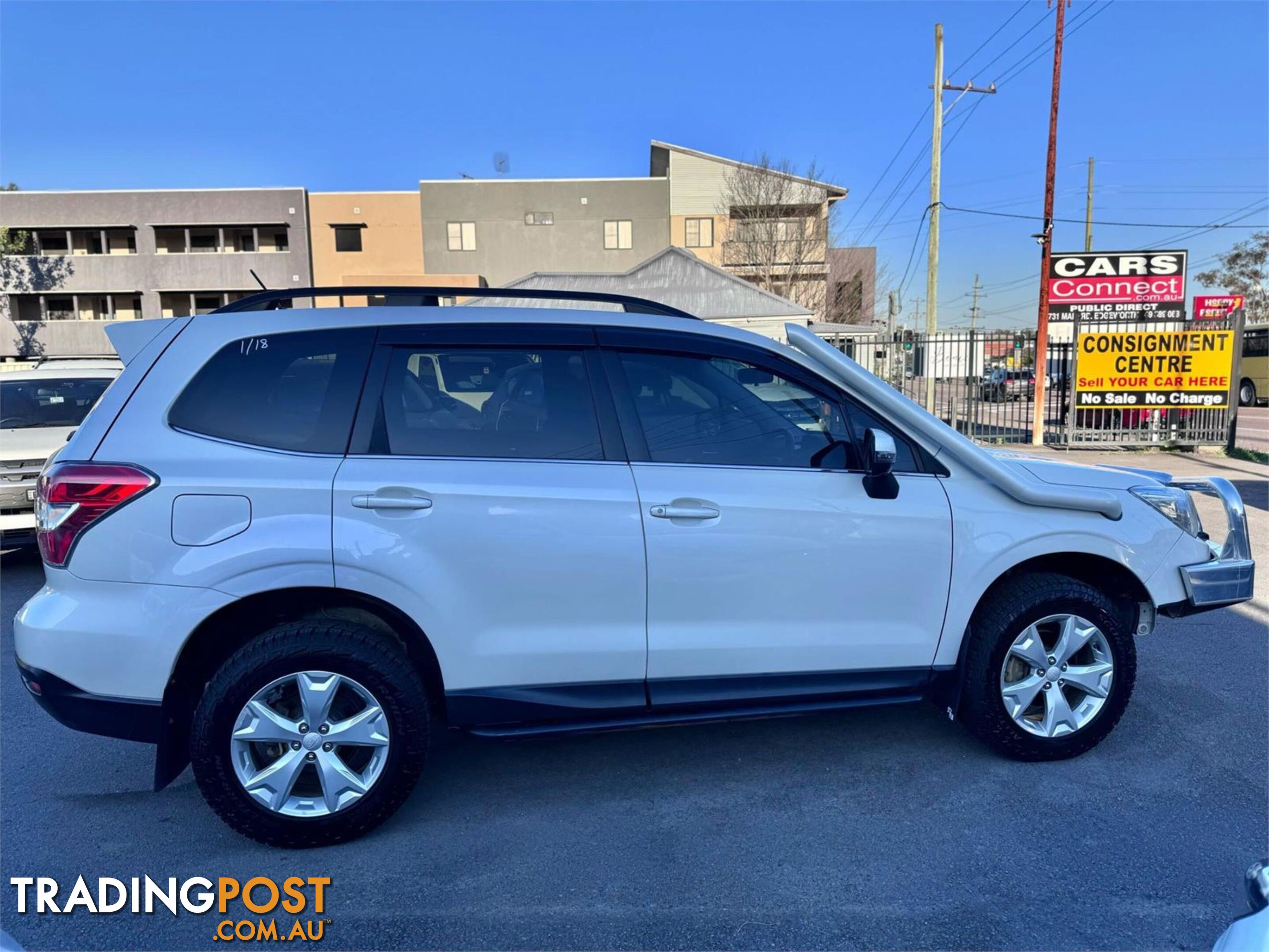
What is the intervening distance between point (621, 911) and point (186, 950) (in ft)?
4.41

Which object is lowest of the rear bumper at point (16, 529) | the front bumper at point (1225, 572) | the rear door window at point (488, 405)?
the rear bumper at point (16, 529)

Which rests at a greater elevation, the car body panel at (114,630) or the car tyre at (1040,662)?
the car body panel at (114,630)

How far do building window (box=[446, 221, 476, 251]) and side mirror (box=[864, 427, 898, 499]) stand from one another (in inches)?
1628

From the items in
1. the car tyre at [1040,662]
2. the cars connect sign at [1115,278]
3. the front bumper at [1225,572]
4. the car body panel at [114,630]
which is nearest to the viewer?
the car body panel at [114,630]

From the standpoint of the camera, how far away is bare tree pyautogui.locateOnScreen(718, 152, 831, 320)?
36.2m

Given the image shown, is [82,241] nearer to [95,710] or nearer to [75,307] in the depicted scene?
[75,307]

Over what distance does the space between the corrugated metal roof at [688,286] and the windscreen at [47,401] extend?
1409 centimetres

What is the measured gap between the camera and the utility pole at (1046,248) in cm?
1561

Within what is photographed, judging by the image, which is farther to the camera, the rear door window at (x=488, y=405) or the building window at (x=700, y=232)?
the building window at (x=700, y=232)

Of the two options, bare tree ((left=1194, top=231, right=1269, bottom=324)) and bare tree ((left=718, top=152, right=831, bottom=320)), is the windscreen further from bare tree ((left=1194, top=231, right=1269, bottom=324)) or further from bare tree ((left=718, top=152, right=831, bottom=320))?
bare tree ((left=1194, top=231, right=1269, bottom=324))

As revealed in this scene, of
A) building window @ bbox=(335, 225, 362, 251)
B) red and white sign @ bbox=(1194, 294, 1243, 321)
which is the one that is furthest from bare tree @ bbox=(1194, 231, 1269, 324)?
building window @ bbox=(335, 225, 362, 251)

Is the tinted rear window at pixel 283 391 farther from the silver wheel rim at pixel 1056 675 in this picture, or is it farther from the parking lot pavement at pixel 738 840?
the silver wheel rim at pixel 1056 675

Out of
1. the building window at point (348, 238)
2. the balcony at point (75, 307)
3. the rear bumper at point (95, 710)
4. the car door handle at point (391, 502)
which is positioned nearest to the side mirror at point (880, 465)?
the car door handle at point (391, 502)

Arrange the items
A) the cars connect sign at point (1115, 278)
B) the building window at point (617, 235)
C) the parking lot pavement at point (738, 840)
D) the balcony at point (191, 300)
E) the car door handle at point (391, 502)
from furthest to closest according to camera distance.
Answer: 1. the balcony at point (191, 300)
2. the building window at point (617, 235)
3. the cars connect sign at point (1115, 278)
4. the car door handle at point (391, 502)
5. the parking lot pavement at point (738, 840)
